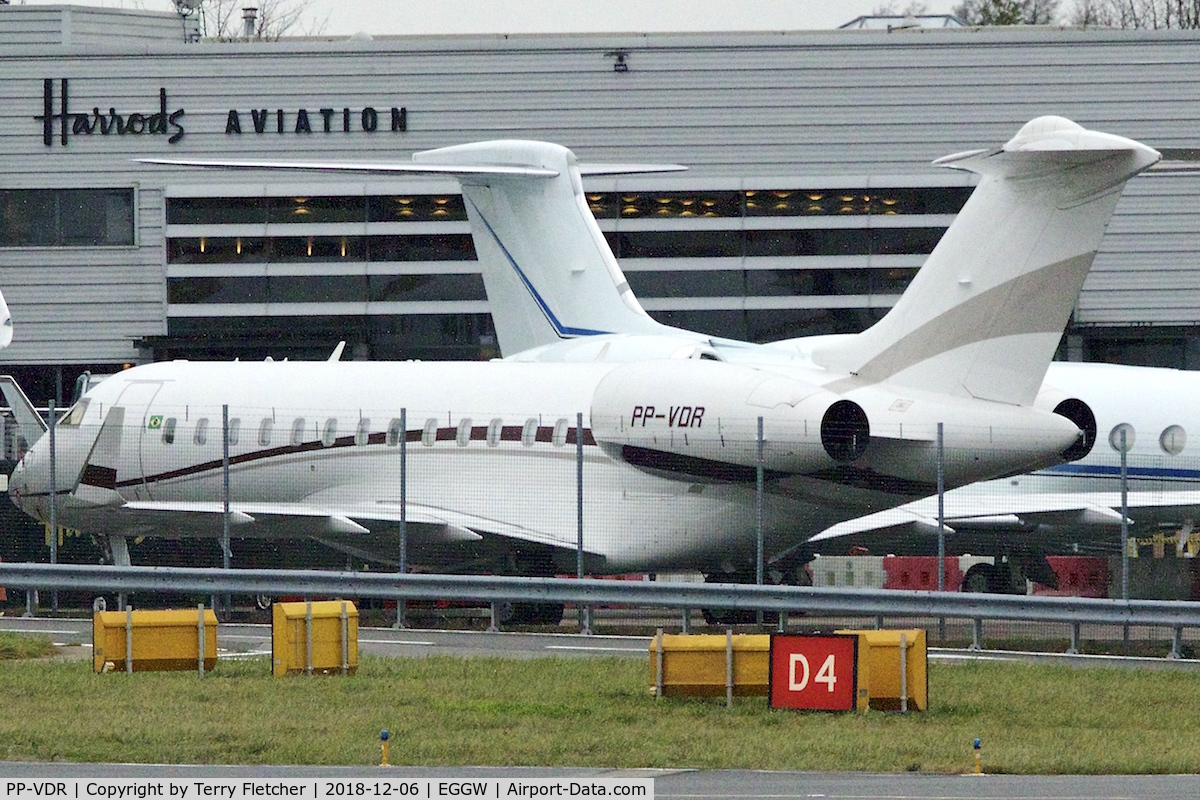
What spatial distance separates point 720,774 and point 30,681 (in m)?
6.77

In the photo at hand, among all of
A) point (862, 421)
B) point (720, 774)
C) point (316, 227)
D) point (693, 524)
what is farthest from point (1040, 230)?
point (316, 227)

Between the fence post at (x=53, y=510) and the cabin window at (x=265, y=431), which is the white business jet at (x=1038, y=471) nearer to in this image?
the cabin window at (x=265, y=431)

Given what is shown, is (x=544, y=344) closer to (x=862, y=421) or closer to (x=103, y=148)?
(x=862, y=421)

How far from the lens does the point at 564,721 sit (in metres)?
13.7

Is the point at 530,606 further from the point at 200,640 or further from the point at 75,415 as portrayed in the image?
the point at 75,415

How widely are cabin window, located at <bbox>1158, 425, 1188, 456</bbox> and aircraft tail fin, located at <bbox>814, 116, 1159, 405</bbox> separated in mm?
5684

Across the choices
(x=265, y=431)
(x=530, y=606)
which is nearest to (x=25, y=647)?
(x=530, y=606)

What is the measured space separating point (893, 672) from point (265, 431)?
1222cm

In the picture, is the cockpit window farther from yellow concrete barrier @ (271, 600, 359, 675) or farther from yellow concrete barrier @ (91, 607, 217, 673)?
yellow concrete barrier @ (271, 600, 359, 675)

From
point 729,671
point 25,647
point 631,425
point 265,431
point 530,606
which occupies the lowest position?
point 530,606

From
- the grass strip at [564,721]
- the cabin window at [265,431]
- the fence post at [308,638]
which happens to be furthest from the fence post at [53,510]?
the fence post at [308,638]

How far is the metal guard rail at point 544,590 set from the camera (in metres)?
18.1

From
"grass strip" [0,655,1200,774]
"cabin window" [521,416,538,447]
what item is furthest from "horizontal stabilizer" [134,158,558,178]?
"grass strip" [0,655,1200,774]

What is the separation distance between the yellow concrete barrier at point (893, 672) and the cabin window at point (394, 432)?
35.1ft
